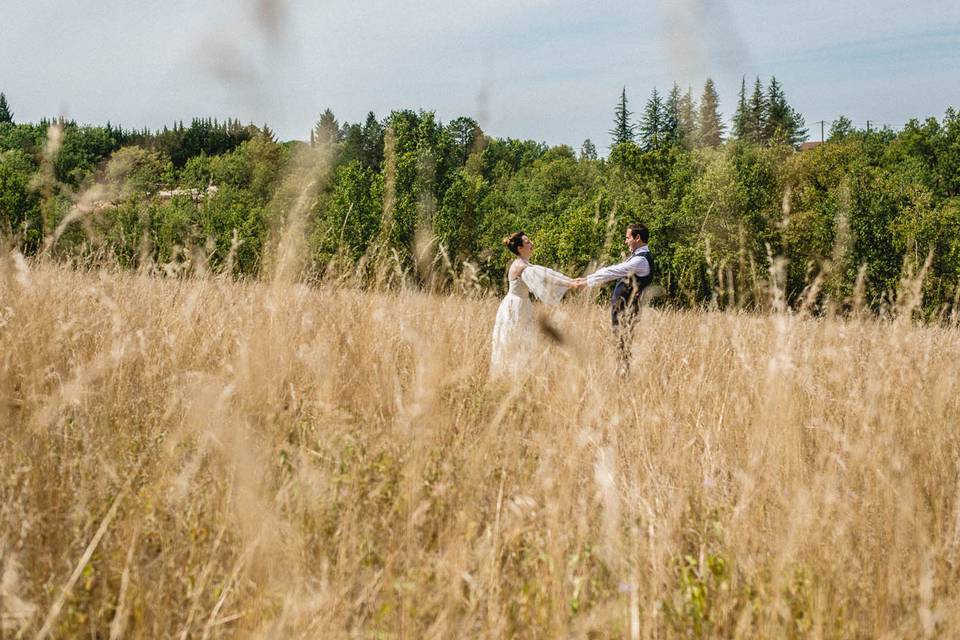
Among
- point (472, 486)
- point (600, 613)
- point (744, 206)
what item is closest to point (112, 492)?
point (472, 486)

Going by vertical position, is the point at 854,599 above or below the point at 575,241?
below

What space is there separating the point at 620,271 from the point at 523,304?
134 centimetres

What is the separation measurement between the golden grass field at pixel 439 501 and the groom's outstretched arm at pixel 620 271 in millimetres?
2945

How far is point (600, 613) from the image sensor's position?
156cm

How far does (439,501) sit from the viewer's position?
80.6 inches

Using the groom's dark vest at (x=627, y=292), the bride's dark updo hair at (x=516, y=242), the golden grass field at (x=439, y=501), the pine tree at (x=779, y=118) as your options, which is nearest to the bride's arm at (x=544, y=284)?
the bride's dark updo hair at (x=516, y=242)

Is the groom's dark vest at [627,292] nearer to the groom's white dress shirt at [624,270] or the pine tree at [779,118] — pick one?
the groom's white dress shirt at [624,270]

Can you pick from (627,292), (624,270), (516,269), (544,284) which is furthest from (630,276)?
(516,269)

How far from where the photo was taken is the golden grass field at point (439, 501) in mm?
1580

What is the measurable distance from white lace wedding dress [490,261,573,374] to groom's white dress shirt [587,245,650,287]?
35cm

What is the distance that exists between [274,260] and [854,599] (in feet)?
11.4

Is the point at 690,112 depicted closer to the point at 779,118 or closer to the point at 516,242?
the point at 516,242

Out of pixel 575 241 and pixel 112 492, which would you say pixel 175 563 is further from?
pixel 575 241

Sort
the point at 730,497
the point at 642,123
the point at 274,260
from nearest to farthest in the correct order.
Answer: the point at 730,497
the point at 274,260
the point at 642,123
